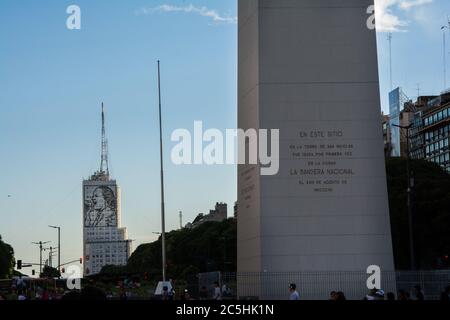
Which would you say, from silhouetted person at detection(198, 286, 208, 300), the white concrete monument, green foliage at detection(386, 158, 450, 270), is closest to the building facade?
green foliage at detection(386, 158, 450, 270)

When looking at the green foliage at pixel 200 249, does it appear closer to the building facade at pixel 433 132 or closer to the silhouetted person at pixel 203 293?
the building facade at pixel 433 132

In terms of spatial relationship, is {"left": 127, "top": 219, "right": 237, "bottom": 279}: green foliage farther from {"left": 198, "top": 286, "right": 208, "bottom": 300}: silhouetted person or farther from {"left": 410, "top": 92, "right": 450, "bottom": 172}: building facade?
{"left": 198, "top": 286, "right": 208, "bottom": 300}: silhouetted person

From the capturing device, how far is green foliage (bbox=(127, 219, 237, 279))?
113 m

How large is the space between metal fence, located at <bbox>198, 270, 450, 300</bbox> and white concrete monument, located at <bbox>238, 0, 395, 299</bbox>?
0.17 feet

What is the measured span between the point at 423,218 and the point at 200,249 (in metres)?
63.0

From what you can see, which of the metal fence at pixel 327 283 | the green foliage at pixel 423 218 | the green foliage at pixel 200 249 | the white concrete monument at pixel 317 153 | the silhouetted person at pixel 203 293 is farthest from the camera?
the green foliage at pixel 200 249

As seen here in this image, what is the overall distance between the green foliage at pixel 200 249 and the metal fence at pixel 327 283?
60855 mm

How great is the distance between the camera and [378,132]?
4319 centimetres

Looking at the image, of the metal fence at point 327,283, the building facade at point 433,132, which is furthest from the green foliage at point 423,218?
the building facade at point 433,132

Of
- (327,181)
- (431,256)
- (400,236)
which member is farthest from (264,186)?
(431,256)

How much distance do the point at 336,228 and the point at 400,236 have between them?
3477 centimetres

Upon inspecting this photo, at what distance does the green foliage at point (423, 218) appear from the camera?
75.6 metres

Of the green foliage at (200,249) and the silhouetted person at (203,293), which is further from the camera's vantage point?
the green foliage at (200,249)
